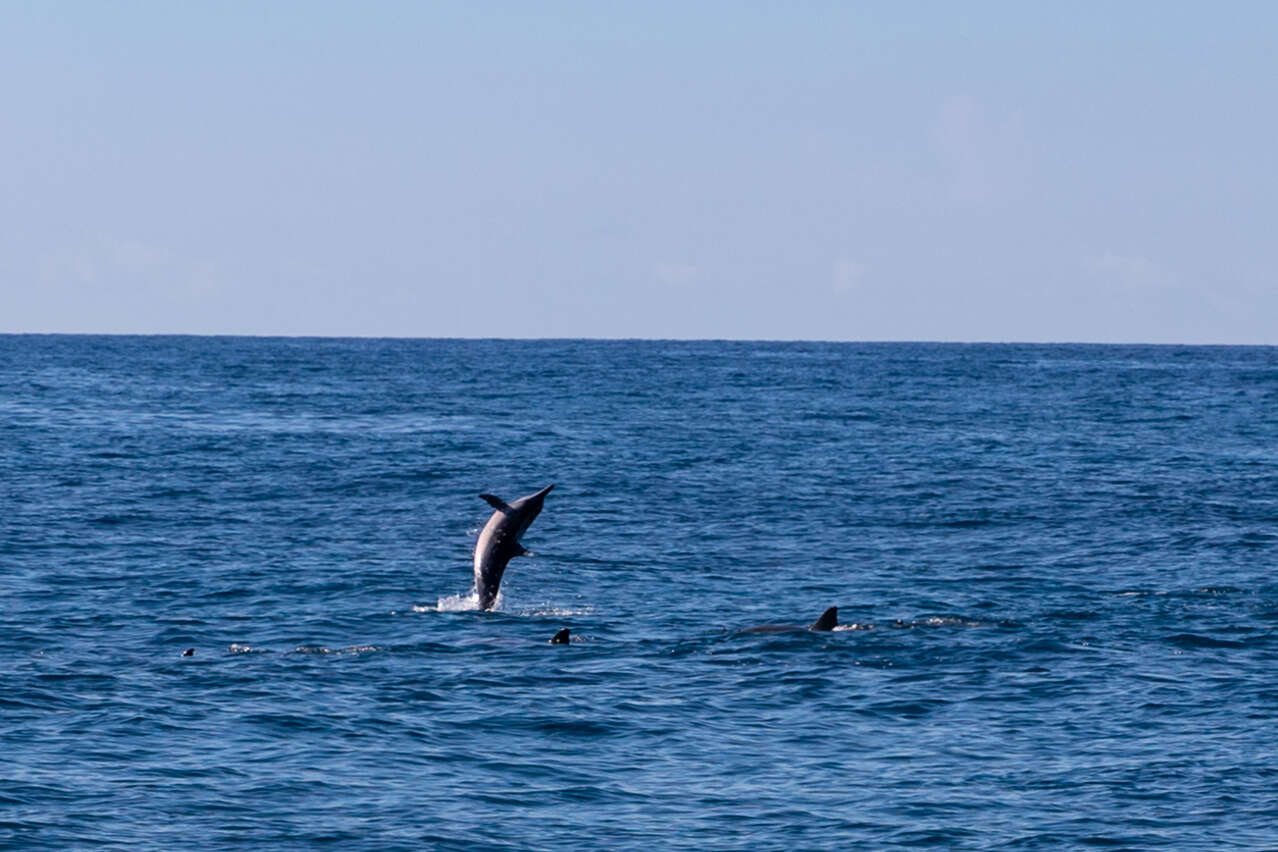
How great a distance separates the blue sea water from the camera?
886 inches

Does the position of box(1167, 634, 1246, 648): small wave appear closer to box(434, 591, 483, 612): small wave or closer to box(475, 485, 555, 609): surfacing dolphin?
box(475, 485, 555, 609): surfacing dolphin

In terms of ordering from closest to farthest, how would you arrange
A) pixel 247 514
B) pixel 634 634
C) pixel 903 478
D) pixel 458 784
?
pixel 458 784, pixel 634 634, pixel 247 514, pixel 903 478

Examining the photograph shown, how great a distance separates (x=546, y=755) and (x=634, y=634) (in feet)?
29.1

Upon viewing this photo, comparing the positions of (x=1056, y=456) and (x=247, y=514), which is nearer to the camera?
(x=247, y=514)

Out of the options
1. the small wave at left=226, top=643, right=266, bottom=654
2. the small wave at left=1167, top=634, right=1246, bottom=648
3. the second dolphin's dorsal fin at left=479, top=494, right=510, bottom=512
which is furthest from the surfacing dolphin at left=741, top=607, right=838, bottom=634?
the small wave at left=226, top=643, right=266, bottom=654

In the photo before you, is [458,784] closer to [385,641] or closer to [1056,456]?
[385,641]

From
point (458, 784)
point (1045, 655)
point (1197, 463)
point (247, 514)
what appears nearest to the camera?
point (458, 784)

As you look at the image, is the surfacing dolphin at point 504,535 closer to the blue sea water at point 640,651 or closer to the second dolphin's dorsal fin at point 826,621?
the blue sea water at point 640,651

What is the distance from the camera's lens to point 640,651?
32.0 metres

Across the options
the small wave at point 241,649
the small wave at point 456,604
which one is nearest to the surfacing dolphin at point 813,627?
the small wave at point 456,604

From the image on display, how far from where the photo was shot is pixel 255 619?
3500cm

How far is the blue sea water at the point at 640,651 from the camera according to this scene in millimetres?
22516

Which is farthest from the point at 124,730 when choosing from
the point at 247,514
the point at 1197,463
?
the point at 1197,463

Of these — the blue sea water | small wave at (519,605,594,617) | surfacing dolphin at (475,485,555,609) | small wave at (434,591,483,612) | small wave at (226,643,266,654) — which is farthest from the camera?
small wave at (434,591,483,612)
